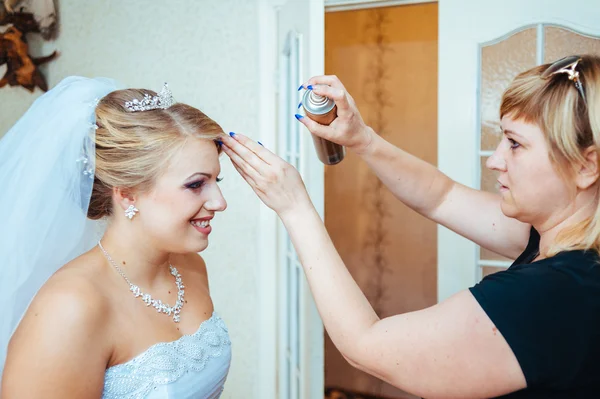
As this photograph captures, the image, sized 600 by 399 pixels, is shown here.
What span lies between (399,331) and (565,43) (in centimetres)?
157

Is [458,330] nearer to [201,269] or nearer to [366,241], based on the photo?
[201,269]

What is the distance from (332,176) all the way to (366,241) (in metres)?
0.51

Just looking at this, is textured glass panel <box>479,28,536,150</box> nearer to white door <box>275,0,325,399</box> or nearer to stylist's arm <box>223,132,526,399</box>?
white door <box>275,0,325,399</box>

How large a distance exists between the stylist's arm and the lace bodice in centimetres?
43

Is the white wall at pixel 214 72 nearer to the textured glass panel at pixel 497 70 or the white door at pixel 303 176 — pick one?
the white door at pixel 303 176

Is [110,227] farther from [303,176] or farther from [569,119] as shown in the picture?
[569,119]

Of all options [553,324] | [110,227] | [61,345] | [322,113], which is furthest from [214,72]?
[553,324]

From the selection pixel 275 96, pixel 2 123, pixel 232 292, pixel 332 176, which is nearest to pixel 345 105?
pixel 275 96

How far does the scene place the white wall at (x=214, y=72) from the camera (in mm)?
2596

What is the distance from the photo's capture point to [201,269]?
1.68 m

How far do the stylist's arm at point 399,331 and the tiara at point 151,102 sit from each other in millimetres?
342

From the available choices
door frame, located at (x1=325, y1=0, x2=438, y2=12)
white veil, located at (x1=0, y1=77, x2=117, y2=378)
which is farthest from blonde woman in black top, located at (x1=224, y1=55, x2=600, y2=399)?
door frame, located at (x1=325, y1=0, x2=438, y2=12)

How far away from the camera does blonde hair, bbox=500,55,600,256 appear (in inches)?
38.3

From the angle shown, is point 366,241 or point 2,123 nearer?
point 2,123
